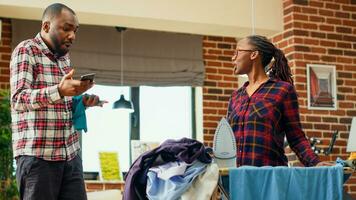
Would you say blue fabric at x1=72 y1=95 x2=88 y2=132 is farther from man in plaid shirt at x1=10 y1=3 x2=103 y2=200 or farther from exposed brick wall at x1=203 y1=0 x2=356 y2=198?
exposed brick wall at x1=203 y1=0 x2=356 y2=198

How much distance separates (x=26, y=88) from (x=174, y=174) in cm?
67

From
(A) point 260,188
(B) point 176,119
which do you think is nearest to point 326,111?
(B) point 176,119

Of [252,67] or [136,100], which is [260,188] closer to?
[252,67]

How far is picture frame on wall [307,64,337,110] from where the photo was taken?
5.75m

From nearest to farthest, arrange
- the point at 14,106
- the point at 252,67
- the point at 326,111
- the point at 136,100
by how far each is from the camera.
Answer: the point at 14,106
the point at 252,67
the point at 326,111
the point at 136,100

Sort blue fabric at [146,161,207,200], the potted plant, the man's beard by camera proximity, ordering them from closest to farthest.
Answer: blue fabric at [146,161,207,200]
the man's beard
the potted plant

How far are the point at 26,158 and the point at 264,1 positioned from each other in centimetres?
389

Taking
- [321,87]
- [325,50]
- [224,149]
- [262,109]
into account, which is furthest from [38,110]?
[325,50]

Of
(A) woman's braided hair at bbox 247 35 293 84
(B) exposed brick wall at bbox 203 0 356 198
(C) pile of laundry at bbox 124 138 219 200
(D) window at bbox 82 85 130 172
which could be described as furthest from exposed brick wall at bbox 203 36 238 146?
(C) pile of laundry at bbox 124 138 219 200

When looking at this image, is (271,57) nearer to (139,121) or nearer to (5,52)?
(5,52)

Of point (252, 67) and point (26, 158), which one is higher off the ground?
point (252, 67)

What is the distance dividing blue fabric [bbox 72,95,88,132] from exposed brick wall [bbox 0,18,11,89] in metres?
4.20

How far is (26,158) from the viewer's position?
2.46 metres

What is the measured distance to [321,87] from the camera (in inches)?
228
